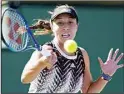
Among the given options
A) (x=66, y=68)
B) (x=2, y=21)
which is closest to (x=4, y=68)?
(x=2, y=21)

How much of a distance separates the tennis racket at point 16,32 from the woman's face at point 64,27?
0.15 meters

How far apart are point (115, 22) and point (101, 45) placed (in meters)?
0.27

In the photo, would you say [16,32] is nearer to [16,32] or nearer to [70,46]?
[16,32]

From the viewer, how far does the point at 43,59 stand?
2373 mm

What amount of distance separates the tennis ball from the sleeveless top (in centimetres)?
6

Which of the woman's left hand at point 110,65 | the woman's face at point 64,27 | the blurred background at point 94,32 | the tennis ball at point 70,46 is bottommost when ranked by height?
the blurred background at point 94,32

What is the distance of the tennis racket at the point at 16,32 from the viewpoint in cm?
262

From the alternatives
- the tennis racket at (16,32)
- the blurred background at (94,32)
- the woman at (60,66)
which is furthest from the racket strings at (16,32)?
the blurred background at (94,32)

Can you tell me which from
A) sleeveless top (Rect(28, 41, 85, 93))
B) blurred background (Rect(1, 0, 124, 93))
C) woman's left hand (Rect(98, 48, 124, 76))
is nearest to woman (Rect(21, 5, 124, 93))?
sleeveless top (Rect(28, 41, 85, 93))

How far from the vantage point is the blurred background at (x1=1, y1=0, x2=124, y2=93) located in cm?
436

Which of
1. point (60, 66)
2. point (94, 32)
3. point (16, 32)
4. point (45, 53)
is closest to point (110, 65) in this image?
point (60, 66)

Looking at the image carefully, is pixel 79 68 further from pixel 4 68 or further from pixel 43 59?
pixel 4 68

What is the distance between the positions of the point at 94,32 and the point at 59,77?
204cm

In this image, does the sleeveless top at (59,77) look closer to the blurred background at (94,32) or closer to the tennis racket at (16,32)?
the tennis racket at (16,32)
